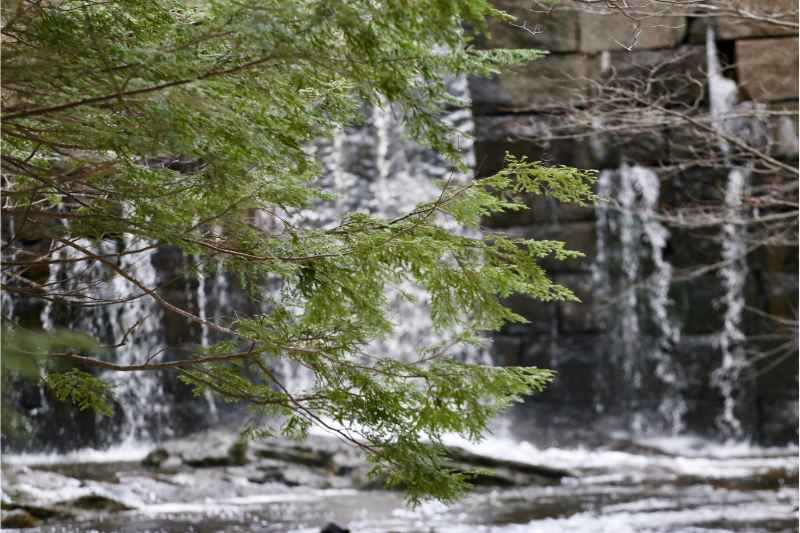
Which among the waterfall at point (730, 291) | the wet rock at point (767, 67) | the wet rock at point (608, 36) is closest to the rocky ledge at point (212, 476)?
the waterfall at point (730, 291)

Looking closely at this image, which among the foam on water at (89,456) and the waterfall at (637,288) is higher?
the waterfall at (637,288)

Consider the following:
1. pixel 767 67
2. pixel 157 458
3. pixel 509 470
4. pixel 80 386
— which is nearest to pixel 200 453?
pixel 157 458

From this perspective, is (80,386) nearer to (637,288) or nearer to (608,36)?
(637,288)

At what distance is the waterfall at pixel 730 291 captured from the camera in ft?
49.3

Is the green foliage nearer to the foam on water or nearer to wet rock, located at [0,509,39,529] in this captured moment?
wet rock, located at [0,509,39,529]

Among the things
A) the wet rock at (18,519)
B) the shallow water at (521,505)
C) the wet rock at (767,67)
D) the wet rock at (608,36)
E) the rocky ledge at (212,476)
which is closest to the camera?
the wet rock at (18,519)

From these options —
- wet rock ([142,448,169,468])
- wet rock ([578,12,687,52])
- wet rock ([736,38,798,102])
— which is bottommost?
wet rock ([142,448,169,468])

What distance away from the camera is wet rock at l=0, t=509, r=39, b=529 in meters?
8.28

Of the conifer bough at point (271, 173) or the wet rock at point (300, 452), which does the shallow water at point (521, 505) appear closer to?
the wet rock at point (300, 452)

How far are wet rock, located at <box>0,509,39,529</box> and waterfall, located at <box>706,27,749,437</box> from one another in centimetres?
1069

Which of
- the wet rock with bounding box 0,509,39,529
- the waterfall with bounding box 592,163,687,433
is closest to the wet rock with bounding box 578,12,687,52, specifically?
the waterfall with bounding box 592,163,687,433

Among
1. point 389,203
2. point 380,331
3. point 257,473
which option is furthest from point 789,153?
point 380,331

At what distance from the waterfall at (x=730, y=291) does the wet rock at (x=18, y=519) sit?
10692 millimetres

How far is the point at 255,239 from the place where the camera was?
4477mm
